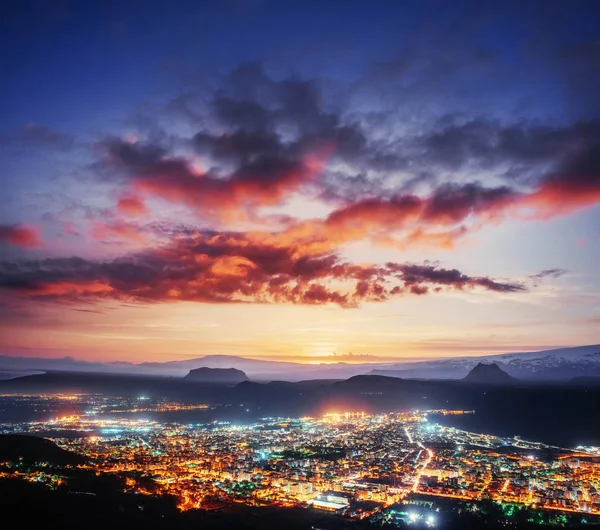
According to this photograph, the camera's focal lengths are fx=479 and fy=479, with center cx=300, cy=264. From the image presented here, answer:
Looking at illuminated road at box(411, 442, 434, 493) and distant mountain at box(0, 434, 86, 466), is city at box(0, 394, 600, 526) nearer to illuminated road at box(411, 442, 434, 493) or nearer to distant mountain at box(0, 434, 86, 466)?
illuminated road at box(411, 442, 434, 493)

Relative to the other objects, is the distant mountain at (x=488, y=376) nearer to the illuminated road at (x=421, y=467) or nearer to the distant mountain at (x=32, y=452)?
the illuminated road at (x=421, y=467)

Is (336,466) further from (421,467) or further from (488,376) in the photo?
(488,376)

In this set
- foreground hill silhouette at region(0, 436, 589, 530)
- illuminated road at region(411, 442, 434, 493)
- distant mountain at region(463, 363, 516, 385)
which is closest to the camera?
foreground hill silhouette at region(0, 436, 589, 530)

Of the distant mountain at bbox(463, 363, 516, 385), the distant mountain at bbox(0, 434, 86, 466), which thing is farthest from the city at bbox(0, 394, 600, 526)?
the distant mountain at bbox(463, 363, 516, 385)

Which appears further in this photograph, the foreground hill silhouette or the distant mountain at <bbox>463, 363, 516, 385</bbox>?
the distant mountain at <bbox>463, 363, 516, 385</bbox>

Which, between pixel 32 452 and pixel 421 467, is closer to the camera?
pixel 32 452

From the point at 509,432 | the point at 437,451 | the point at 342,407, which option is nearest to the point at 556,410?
the point at 509,432

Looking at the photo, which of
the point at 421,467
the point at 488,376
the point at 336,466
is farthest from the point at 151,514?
the point at 488,376

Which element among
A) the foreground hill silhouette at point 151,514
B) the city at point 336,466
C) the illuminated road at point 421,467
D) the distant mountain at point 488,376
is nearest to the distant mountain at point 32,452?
the city at point 336,466
